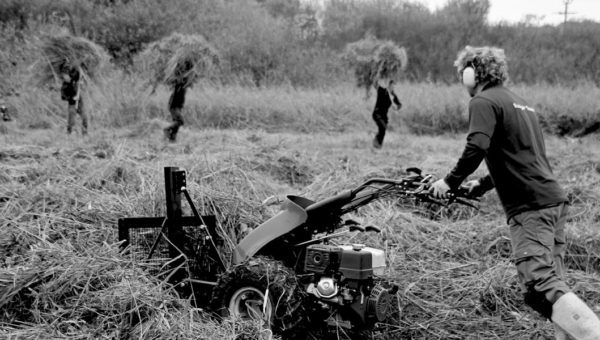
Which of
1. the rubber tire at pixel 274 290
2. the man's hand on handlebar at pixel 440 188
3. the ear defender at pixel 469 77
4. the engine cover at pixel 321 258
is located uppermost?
the ear defender at pixel 469 77

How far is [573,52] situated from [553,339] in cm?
2557

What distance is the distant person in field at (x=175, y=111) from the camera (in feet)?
36.8

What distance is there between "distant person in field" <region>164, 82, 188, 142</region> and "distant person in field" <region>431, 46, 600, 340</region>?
8.00 meters

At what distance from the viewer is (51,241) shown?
5012 mm

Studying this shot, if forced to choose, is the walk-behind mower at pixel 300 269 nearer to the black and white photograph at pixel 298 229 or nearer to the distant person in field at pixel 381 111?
the black and white photograph at pixel 298 229

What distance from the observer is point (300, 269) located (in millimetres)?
4070

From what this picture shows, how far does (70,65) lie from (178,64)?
2.23 metres

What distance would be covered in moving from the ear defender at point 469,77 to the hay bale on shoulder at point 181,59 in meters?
7.72

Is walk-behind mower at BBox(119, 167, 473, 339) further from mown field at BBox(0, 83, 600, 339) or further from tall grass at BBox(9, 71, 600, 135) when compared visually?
tall grass at BBox(9, 71, 600, 135)

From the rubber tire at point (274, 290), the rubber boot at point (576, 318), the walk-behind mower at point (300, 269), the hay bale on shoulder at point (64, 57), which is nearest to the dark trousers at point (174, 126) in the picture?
the hay bale on shoulder at point (64, 57)

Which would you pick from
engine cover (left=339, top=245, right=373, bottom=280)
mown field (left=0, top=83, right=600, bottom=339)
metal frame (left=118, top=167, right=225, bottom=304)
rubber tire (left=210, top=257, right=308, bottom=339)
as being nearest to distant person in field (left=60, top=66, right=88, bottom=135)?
mown field (left=0, top=83, right=600, bottom=339)

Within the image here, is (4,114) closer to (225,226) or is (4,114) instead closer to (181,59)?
(181,59)

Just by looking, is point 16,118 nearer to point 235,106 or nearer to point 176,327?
point 235,106

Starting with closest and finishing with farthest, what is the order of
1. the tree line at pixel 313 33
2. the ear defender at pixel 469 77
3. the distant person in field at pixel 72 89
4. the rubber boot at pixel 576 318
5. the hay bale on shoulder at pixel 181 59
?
the rubber boot at pixel 576 318 < the ear defender at pixel 469 77 < the hay bale on shoulder at pixel 181 59 < the distant person in field at pixel 72 89 < the tree line at pixel 313 33
